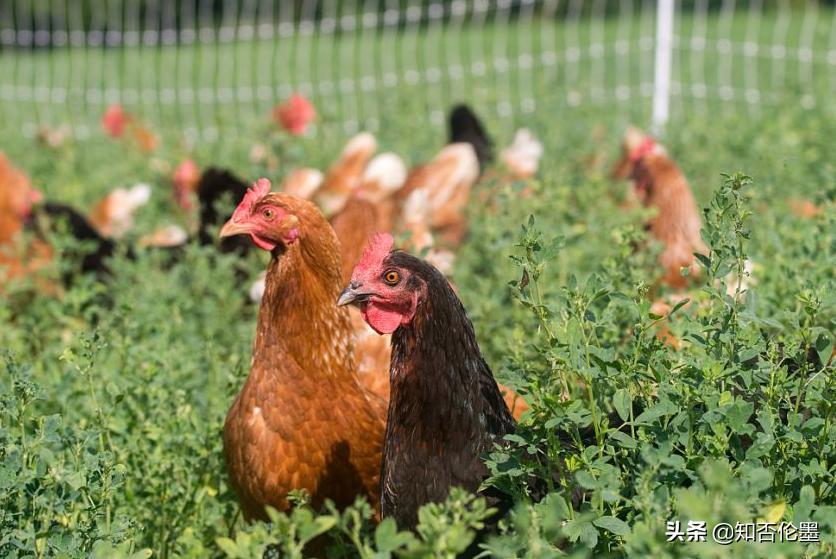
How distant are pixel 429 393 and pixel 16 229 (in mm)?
4039

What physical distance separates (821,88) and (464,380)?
24.9 feet

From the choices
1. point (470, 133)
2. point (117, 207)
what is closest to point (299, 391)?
point (117, 207)

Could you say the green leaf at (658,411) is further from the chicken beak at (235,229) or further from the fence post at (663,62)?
the fence post at (663,62)

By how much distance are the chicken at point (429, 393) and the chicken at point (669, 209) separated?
6.98 ft

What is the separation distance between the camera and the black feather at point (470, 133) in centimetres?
704

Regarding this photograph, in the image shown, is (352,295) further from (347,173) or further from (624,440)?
(347,173)

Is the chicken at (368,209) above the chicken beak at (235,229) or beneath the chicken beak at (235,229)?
beneath

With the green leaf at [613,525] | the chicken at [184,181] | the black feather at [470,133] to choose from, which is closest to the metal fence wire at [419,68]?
the black feather at [470,133]

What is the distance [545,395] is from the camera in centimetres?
215

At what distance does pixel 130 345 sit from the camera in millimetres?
3469

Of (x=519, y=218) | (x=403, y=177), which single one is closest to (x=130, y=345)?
(x=519, y=218)

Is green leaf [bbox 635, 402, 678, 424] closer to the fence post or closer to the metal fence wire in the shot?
the metal fence wire

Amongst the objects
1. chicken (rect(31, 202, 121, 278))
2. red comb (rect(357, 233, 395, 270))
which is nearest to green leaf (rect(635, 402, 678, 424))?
red comb (rect(357, 233, 395, 270))

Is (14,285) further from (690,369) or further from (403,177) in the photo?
(690,369)
